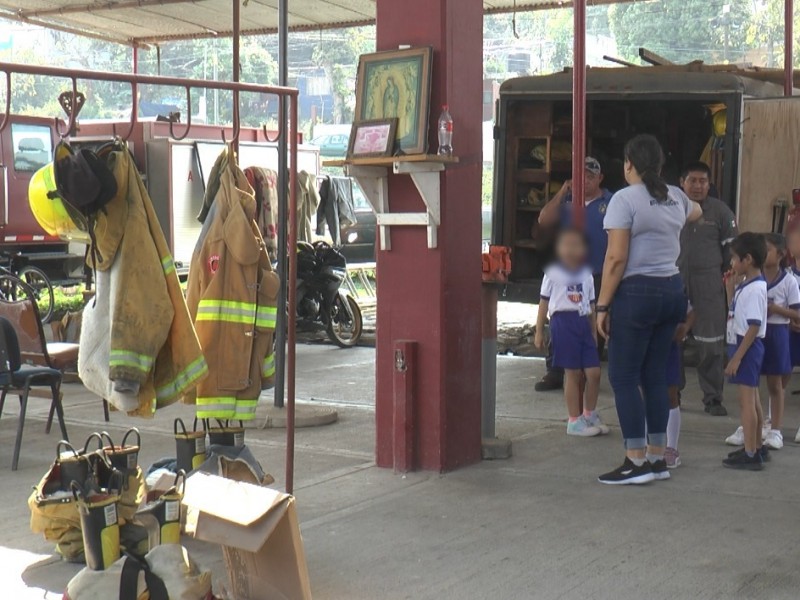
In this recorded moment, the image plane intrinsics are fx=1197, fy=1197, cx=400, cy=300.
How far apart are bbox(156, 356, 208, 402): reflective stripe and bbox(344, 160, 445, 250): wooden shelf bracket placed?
2.12 meters

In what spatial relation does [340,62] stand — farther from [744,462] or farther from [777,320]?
[744,462]

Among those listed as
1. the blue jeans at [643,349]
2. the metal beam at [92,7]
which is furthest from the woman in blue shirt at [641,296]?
the metal beam at [92,7]

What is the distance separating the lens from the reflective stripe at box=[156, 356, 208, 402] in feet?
17.4

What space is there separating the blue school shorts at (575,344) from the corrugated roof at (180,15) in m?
4.95

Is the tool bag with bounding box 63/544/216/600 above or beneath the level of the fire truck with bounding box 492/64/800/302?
beneath

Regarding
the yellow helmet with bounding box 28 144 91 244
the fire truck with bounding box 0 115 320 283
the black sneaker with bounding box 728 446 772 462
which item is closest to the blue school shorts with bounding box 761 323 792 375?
the black sneaker with bounding box 728 446 772 462

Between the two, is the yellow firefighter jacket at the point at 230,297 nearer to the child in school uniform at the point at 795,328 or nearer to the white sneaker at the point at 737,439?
the white sneaker at the point at 737,439

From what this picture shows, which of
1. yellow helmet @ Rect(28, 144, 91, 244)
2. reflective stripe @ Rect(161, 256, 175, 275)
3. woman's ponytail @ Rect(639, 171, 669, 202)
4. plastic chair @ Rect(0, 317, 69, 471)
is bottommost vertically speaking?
plastic chair @ Rect(0, 317, 69, 471)

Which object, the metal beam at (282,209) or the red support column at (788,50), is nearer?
the metal beam at (282,209)

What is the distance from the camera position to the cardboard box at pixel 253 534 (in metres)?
4.43

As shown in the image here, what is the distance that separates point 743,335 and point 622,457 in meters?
1.16

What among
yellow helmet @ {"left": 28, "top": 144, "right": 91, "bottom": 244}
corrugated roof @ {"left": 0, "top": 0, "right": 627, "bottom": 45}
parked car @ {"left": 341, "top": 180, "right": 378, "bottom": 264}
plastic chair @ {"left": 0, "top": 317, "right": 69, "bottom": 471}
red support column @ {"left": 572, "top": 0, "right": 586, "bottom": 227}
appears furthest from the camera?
parked car @ {"left": 341, "top": 180, "right": 378, "bottom": 264}

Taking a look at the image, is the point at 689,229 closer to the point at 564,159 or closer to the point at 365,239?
the point at 564,159

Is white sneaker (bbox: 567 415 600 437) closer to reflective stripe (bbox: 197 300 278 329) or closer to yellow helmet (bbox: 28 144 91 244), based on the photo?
reflective stripe (bbox: 197 300 278 329)
